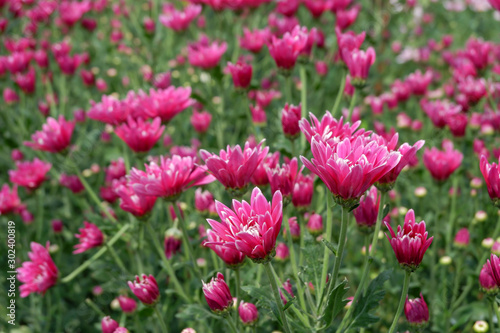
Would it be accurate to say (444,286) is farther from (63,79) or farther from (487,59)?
(63,79)

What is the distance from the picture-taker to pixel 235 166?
5.51 feet

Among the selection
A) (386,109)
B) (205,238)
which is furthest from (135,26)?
(205,238)

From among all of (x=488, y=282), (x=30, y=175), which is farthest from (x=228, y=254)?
(x=30, y=175)

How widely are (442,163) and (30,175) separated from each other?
2.62 m

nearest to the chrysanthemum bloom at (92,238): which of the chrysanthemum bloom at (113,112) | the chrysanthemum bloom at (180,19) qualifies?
the chrysanthemum bloom at (113,112)

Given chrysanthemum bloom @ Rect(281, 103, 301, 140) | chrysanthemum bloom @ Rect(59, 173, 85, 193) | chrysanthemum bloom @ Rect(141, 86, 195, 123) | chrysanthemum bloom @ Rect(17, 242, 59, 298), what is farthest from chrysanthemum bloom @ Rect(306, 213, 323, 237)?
chrysanthemum bloom @ Rect(59, 173, 85, 193)

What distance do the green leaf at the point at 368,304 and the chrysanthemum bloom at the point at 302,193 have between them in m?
0.50

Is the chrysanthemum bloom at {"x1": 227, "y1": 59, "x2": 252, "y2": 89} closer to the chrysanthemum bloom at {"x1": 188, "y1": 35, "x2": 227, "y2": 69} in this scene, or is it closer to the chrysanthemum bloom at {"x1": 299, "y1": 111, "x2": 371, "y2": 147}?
the chrysanthemum bloom at {"x1": 188, "y1": 35, "x2": 227, "y2": 69}

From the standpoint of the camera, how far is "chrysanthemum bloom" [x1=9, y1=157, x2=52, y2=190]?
302 cm

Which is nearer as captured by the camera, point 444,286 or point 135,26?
point 444,286

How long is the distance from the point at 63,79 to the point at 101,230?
2.49 m

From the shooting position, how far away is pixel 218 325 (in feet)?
8.19

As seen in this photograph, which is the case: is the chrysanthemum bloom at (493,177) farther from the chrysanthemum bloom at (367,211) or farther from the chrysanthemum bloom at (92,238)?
the chrysanthemum bloom at (92,238)

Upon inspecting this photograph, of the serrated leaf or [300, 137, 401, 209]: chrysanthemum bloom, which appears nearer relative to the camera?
[300, 137, 401, 209]: chrysanthemum bloom
